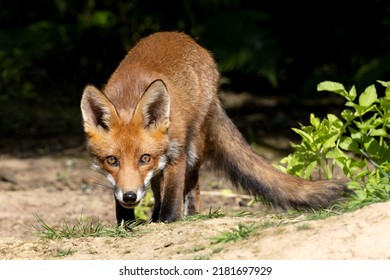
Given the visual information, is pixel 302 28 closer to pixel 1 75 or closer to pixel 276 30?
pixel 276 30

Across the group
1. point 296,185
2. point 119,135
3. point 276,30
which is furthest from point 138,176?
point 276,30

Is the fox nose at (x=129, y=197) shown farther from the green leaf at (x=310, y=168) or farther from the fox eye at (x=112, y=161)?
the green leaf at (x=310, y=168)

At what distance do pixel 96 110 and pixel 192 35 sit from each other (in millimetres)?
5236

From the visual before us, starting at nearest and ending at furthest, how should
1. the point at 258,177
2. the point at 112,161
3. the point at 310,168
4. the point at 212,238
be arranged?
the point at 212,238 → the point at 112,161 → the point at 310,168 → the point at 258,177

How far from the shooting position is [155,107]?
6.23m

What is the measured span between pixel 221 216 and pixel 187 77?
4.70 ft

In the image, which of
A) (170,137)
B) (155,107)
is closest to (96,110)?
(155,107)

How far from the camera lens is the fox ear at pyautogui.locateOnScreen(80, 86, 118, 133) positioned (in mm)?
6105

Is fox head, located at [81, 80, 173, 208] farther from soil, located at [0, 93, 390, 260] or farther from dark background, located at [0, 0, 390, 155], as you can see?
dark background, located at [0, 0, 390, 155]

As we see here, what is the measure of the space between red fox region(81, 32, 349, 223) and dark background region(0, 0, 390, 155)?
130 inches

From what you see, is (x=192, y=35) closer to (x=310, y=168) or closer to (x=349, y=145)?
(x=310, y=168)

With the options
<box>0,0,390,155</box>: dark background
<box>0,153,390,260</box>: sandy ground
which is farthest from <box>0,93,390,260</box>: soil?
<box>0,0,390,155</box>: dark background

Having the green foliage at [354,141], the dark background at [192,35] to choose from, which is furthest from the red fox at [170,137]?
the dark background at [192,35]

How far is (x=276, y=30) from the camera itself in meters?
11.7
